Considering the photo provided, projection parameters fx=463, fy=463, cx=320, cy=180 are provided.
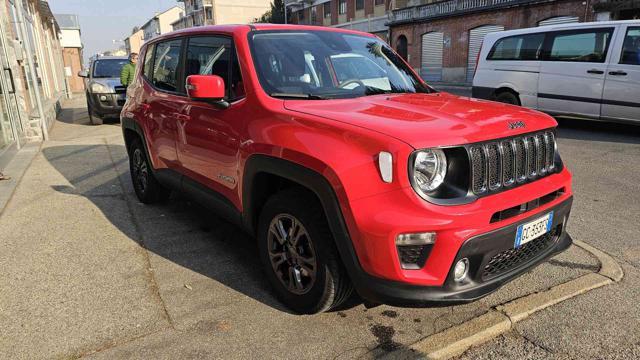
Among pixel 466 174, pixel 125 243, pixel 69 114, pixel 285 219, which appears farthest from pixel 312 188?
pixel 69 114

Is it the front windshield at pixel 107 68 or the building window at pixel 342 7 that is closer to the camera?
the front windshield at pixel 107 68

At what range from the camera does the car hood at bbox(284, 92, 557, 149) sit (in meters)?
2.28

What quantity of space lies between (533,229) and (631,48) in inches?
277

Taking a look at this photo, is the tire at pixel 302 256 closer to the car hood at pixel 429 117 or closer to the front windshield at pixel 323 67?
the car hood at pixel 429 117

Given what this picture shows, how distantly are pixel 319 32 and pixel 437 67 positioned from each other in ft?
96.8

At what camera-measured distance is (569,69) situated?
8.48 m

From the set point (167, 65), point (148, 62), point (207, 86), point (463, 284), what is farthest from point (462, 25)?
point (463, 284)

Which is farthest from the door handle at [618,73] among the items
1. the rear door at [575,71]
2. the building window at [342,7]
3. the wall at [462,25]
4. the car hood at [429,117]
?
the building window at [342,7]

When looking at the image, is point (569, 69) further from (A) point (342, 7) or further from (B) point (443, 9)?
(A) point (342, 7)

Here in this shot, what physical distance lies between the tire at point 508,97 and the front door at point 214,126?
24.5ft

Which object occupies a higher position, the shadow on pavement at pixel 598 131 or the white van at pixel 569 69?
the white van at pixel 569 69

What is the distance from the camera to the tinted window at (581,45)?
26.5ft

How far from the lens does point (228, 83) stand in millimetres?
3328

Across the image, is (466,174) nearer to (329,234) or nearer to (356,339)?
(329,234)
